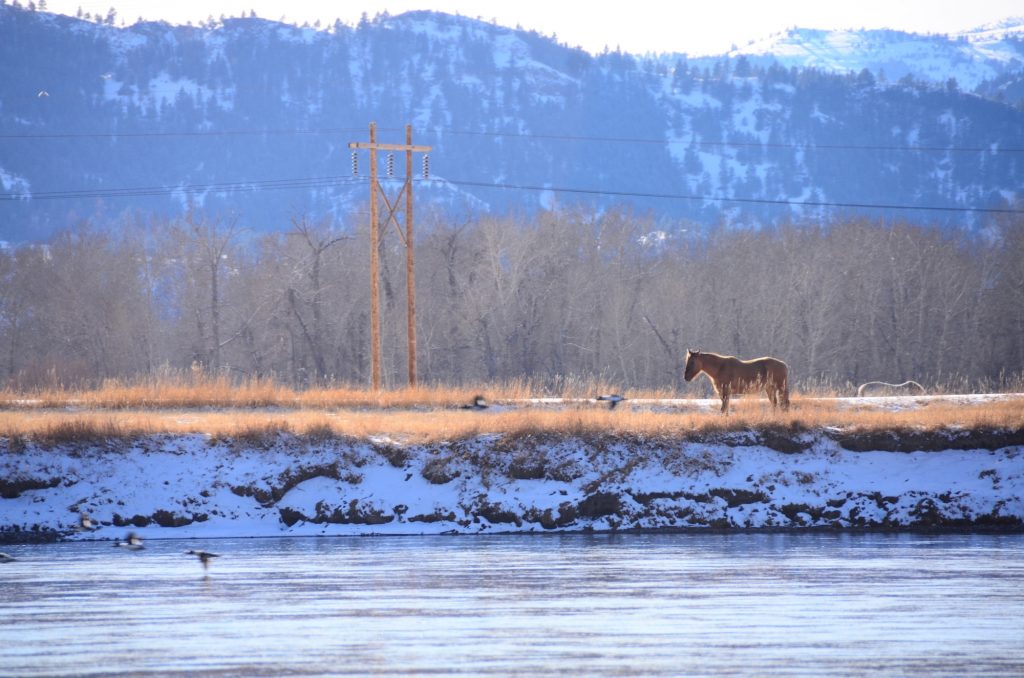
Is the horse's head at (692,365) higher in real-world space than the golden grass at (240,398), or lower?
higher

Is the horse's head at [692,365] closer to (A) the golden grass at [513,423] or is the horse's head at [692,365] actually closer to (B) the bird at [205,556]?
(A) the golden grass at [513,423]

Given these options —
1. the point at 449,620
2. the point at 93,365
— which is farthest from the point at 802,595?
the point at 93,365

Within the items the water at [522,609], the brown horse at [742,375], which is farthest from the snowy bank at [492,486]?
the brown horse at [742,375]

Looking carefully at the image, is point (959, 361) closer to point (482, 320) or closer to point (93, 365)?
point (482, 320)

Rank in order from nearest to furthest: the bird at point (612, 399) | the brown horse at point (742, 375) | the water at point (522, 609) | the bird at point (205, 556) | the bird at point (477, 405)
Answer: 1. the water at point (522, 609)
2. the bird at point (205, 556)
3. the brown horse at point (742, 375)
4. the bird at point (612, 399)
5. the bird at point (477, 405)

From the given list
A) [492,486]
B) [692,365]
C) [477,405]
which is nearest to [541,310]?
[477,405]

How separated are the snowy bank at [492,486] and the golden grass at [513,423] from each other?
37cm

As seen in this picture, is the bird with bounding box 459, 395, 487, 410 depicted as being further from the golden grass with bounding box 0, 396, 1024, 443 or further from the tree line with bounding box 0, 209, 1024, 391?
the tree line with bounding box 0, 209, 1024, 391

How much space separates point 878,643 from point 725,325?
212 feet

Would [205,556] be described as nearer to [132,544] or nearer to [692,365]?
[132,544]

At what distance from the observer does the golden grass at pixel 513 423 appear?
87.8 feet

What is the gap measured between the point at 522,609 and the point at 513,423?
436 inches

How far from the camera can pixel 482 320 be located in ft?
239

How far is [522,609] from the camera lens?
16.4 m
